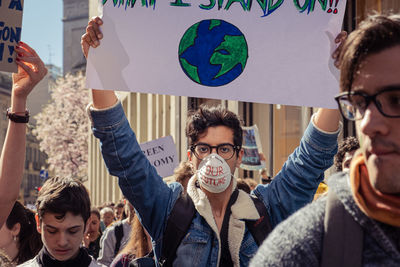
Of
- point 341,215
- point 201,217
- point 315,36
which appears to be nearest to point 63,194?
point 201,217

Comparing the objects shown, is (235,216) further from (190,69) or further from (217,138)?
(190,69)

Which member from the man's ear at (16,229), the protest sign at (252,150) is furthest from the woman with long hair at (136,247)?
the protest sign at (252,150)

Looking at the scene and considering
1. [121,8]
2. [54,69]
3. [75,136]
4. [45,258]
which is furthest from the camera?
[54,69]

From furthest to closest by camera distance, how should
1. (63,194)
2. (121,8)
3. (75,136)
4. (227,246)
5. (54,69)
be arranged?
(54,69), (75,136), (63,194), (121,8), (227,246)

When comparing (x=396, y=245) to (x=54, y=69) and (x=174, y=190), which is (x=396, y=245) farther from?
(x=54, y=69)

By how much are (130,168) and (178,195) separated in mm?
301

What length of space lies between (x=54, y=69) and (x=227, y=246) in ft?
389

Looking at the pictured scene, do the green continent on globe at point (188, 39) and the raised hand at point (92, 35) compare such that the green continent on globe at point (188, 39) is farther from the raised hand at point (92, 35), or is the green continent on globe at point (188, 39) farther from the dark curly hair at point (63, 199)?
the dark curly hair at point (63, 199)

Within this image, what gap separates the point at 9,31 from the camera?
3.46 meters

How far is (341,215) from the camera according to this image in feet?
4.92

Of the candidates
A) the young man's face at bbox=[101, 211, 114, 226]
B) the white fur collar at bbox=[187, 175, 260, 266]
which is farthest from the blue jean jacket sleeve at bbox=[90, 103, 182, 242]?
the young man's face at bbox=[101, 211, 114, 226]

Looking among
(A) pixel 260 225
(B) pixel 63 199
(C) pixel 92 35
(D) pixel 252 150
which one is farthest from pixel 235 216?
(D) pixel 252 150

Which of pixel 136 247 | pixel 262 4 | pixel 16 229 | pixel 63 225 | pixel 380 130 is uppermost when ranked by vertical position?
pixel 262 4

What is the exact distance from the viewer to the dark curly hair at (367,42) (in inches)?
62.0
